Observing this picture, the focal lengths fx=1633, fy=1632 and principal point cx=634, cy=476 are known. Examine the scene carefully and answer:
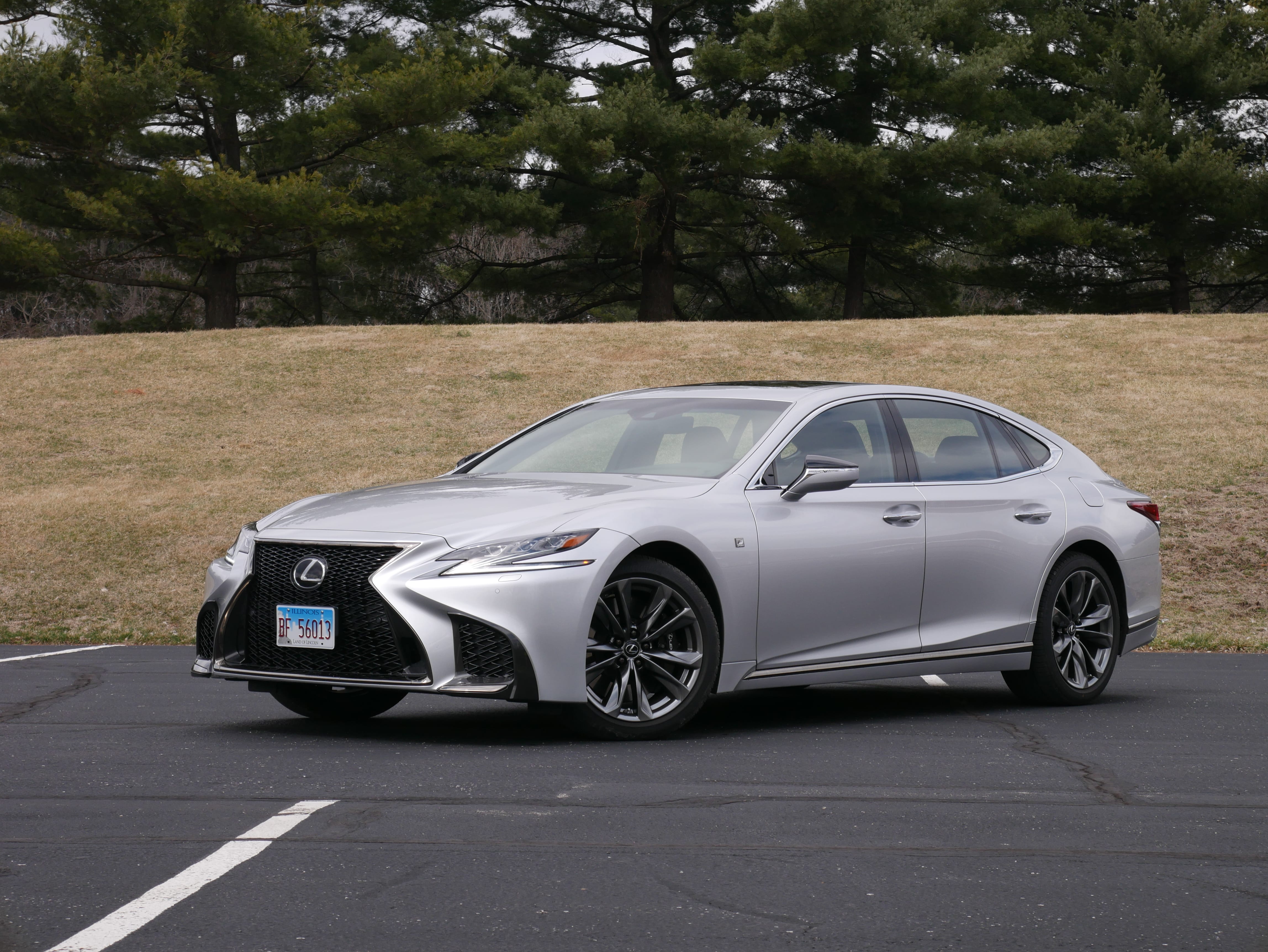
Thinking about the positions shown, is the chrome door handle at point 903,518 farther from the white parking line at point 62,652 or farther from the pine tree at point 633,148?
the pine tree at point 633,148

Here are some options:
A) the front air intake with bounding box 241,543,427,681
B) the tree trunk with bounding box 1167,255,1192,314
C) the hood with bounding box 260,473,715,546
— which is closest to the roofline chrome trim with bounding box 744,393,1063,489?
the hood with bounding box 260,473,715,546

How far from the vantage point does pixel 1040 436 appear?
29.4 ft

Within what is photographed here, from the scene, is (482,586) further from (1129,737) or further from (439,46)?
(439,46)

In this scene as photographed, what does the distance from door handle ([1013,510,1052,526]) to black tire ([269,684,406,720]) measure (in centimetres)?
321

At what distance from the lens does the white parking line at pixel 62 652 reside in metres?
11.0

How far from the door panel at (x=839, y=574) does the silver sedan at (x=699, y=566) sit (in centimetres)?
1

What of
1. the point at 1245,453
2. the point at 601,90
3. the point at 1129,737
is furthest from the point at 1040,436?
the point at 601,90

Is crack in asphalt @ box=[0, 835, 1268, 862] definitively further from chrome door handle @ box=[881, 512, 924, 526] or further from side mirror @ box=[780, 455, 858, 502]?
chrome door handle @ box=[881, 512, 924, 526]

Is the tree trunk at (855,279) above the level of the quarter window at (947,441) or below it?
above

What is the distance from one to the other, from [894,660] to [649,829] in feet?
9.01

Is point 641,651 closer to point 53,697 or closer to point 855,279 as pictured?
point 53,697

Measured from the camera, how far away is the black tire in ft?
25.2

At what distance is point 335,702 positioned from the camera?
7734 millimetres

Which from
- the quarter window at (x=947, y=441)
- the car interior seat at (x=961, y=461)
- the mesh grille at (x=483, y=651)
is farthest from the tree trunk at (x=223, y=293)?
the mesh grille at (x=483, y=651)
